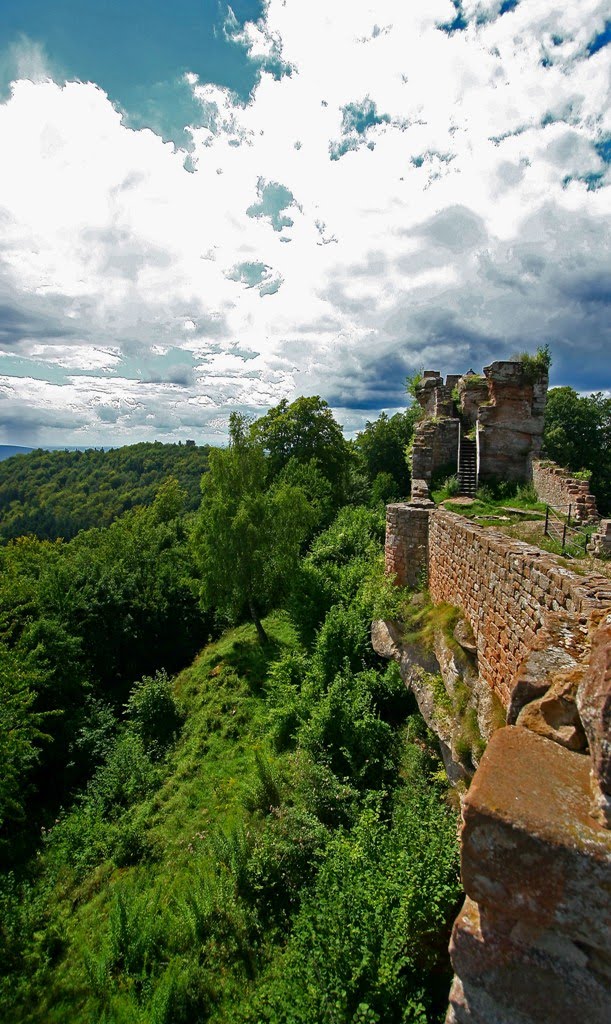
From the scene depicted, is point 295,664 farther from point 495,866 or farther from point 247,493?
point 495,866

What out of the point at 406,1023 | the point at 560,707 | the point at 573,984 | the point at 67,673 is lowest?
the point at 67,673

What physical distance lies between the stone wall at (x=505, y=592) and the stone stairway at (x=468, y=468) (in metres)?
6.38

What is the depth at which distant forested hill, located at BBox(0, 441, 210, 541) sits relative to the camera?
Answer: 334ft

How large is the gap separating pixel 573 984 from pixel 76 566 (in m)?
22.4

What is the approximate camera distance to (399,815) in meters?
7.03

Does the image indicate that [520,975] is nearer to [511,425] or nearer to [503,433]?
[503,433]

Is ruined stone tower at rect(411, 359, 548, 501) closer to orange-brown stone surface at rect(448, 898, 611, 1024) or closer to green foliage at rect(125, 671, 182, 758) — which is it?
green foliage at rect(125, 671, 182, 758)

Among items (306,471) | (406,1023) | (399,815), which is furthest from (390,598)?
(306,471)

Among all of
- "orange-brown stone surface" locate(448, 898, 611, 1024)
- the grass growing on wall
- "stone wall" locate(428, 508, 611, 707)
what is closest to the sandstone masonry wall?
the grass growing on wall

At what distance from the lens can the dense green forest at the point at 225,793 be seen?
5.74 m

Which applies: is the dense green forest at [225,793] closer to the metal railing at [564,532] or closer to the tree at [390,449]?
the metal railing at [564,532]

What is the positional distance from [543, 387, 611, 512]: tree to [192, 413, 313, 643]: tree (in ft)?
69.2

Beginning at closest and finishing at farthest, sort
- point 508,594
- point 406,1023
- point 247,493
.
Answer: point 406,1023 → point 508,594 → point 247,493

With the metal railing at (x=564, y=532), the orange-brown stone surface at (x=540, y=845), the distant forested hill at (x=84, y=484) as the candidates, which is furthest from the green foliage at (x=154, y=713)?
the distant forested hill at (x=84, y=484)
